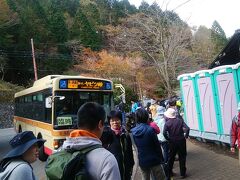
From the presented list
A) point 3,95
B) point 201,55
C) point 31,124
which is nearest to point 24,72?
point 3,95

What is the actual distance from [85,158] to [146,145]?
3446 mm

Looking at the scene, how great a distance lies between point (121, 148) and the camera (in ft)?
16.2

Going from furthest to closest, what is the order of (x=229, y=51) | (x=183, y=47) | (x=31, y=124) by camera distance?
(x=183, y=47), (x=31, y=124), (x=229, y=51)

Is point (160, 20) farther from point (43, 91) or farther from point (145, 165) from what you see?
point (145, 165)

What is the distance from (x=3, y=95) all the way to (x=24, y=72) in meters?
10.2

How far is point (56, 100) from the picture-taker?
35.3ft

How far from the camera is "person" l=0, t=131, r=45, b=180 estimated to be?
9.74ft

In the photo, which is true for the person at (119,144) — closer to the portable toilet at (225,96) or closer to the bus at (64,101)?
the bus at (64,101)

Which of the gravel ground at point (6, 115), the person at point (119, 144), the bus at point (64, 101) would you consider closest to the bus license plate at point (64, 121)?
the bus at point (64, 101)

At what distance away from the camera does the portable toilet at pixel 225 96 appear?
10.3 m

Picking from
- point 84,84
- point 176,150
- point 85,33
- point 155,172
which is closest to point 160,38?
point 84,84

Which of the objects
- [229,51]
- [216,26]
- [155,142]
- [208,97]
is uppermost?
[216,26]

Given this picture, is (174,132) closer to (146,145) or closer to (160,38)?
(146,145)

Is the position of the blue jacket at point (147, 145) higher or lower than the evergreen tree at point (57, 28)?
lower
